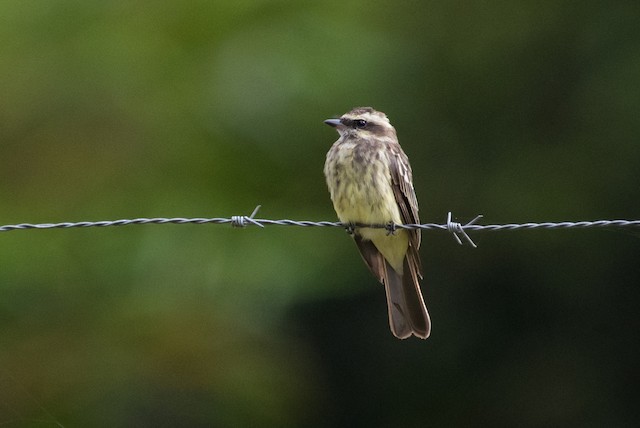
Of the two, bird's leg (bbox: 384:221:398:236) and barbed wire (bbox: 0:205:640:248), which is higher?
bird's leg (bbox: 384:221:398:236)

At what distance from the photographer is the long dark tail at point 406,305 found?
7.25 m

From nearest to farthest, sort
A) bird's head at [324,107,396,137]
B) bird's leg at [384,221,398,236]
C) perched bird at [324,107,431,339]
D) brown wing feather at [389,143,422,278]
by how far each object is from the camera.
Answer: bird's leg at [384,221,398,236] → perched bird at [324,107,431,339] → brown wing feather at [389,143,422,278] → bird's head at [324,107,396,137]

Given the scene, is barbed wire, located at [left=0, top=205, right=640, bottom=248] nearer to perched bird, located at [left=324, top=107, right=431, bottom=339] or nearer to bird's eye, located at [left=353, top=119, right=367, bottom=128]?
perched bird, located at [left=324, top=107, right=431, bottom=339]

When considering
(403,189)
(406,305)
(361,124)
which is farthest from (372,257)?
(361,124)

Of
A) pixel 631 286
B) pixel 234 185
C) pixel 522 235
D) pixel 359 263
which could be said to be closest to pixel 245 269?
pixel 234 185

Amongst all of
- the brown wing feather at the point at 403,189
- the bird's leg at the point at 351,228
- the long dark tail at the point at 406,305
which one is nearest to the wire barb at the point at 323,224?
the bird's leg at the point at 351,228

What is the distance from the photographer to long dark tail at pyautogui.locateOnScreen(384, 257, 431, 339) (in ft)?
23.8

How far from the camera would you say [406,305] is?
7332 millimetres

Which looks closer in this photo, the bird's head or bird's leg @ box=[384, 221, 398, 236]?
bird's leg @ box=[384, 221, 398, 236]

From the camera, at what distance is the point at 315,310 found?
9.99 metres

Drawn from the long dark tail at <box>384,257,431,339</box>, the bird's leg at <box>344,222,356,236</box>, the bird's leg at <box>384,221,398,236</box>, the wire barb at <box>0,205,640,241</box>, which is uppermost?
the bird's leg at <box>344,222,356,236</box>

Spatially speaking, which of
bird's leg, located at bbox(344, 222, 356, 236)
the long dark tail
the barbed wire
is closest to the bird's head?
bird's leg, located at bbox(344, 222, 356, 236)

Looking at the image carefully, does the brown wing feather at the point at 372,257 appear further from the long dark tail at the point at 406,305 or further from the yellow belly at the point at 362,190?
the yellow belly at the point at 362,190

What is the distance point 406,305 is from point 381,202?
643 millimetres
